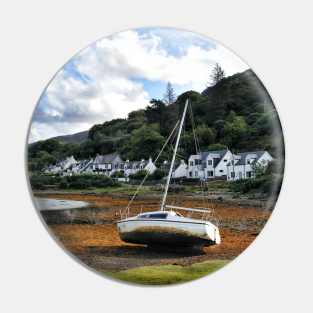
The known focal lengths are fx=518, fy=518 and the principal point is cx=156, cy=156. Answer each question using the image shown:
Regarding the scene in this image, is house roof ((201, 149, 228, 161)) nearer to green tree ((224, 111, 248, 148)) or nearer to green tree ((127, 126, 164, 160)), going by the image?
green tree ((224, 111, 248, 148))

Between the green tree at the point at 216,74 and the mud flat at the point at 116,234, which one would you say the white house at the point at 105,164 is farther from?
the green tree at the point at 216,74

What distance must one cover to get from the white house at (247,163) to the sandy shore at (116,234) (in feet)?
1.24

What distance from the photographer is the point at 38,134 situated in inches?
217

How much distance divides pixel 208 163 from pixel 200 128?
1.30 ft

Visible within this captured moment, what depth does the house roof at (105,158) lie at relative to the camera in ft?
18.4

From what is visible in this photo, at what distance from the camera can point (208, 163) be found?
5.70 m

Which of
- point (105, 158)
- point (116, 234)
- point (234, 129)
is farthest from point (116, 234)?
point (234, 129)

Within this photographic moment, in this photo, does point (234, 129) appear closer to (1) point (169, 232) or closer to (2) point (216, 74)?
(2) point (216, 74)

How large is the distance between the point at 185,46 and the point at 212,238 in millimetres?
2127

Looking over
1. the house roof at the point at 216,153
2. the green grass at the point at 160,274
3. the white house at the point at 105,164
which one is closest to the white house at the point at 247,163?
the house roof at the point at 216,153

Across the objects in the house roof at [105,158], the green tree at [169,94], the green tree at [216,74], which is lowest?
the house roof at [105,158]

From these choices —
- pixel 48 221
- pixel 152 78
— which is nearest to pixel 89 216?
pixel 48 221

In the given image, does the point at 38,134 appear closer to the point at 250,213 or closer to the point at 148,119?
the point at 148,119

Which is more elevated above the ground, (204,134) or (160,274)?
(204,134)
